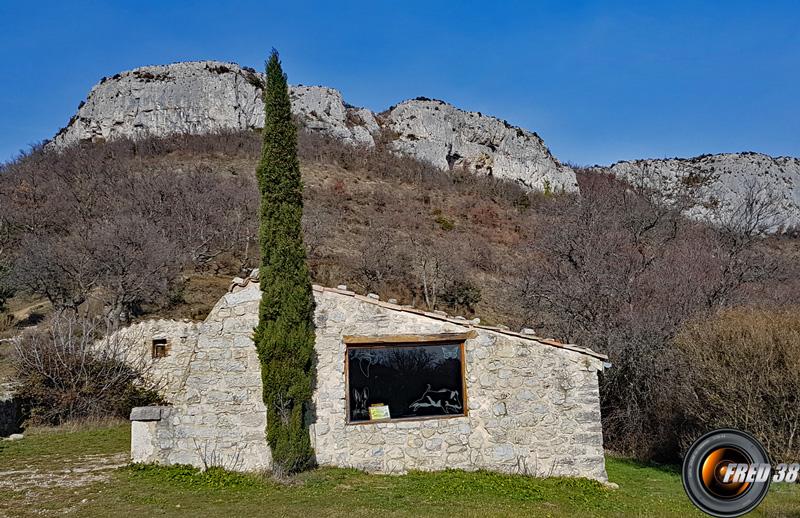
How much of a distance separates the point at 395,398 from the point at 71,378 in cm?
836

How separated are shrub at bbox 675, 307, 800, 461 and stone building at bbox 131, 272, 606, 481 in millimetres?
2840

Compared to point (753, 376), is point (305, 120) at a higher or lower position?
higher

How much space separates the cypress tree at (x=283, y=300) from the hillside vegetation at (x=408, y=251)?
816 centimetres

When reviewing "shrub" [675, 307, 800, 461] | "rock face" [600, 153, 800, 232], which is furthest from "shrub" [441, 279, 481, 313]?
"rock face" [600, 153, 800, 232]

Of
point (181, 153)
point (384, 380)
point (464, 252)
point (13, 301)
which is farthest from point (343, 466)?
point (181, 153)

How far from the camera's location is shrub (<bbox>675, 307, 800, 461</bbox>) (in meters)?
9.98

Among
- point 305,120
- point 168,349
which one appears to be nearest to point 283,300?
point 168,349

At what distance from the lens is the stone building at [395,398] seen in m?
8.82

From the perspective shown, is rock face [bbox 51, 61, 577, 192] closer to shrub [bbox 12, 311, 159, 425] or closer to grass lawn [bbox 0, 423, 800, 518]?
shrub [bbox 12, 311, 159, 425]

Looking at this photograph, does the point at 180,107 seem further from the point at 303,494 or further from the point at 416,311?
the point at 303,494

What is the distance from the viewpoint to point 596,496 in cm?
856

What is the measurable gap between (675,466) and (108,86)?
54.3 metres

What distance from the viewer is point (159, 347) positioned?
1602 cm

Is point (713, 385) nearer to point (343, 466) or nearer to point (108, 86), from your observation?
point (343, 466)
